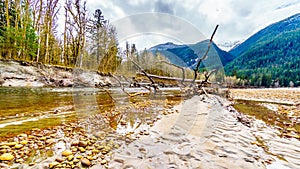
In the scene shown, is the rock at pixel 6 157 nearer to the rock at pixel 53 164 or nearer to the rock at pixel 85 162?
the rock at pixel 53 164

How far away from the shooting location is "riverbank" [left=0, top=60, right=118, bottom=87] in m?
13.4

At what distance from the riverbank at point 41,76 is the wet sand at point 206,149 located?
47.9 ft

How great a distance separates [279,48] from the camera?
122 meters

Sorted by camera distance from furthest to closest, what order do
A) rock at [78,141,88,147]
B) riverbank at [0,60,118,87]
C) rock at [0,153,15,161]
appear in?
riverbank at [0,60,118,87] < rock at [78,141,88,147] < rock at [0,153,15,161]

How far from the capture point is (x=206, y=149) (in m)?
2.69

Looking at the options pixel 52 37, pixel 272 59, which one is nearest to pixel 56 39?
pixel 52 37

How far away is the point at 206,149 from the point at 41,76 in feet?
58.3

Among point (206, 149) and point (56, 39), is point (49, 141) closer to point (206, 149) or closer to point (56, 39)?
point (206, 149)

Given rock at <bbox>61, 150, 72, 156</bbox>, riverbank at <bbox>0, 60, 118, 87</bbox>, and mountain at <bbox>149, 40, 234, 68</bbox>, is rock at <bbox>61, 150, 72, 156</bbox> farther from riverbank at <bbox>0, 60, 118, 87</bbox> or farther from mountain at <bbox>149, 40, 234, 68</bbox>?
riverbank at <bbox>0, 60, 118, 87</bbox>

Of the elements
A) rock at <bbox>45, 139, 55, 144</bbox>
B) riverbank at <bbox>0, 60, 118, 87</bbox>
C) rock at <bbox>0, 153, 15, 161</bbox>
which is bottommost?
rock at <bbox>45, 139, 55, 144</bbox>

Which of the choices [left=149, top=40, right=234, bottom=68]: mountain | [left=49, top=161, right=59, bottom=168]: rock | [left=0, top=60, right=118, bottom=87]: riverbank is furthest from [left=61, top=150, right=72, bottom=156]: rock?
[left=0, top=60, right=118, bottom=87]: riverbank

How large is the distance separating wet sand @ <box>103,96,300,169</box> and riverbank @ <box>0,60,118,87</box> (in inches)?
575

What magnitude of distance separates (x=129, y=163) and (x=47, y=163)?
3.57 feet

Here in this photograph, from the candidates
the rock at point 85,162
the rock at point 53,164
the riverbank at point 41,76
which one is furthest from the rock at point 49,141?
the riverbank at point 41,76
